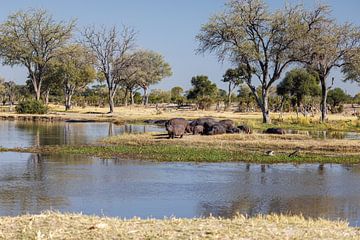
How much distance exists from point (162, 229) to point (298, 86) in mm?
82604

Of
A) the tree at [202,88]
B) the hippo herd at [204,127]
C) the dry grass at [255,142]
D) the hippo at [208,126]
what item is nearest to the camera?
the dry grass at [255,142]

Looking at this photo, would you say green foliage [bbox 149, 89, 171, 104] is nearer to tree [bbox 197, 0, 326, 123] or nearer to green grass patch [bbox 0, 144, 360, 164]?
tree [bbox 197, 0, 326, 123]

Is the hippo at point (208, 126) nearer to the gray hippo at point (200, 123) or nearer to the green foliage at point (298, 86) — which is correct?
the gray hippo at point (200, 123)

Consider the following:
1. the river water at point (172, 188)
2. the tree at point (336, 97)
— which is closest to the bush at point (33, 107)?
the river water at point (172, 188)

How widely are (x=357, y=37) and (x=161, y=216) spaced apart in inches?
1895

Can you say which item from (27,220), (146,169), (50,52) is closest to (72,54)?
(50,52)

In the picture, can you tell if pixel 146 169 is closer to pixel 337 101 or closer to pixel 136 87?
pixel 337 101

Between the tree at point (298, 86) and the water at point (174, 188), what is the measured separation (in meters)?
65.7

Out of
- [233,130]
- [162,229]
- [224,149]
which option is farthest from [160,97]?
[162,229]

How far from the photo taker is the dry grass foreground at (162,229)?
373 inches

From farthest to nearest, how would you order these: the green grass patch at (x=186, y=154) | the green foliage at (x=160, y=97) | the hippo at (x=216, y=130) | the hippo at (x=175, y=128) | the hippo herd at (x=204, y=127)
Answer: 1. the green foliage at (x=160, y=97)
2. the hippo at (x=216, y=130)
3. the hippo herd at (x=204, y=127)
4. the hippo at (x=175, y=128)
5. the green grass patch at (x=186, y=154)

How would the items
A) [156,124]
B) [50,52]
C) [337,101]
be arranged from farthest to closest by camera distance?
[337,101]
[50,52]
[156,124]

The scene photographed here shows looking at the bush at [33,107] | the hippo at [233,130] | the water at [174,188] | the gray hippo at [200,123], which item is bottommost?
the water at [174,188]

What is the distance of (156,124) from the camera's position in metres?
53.7
